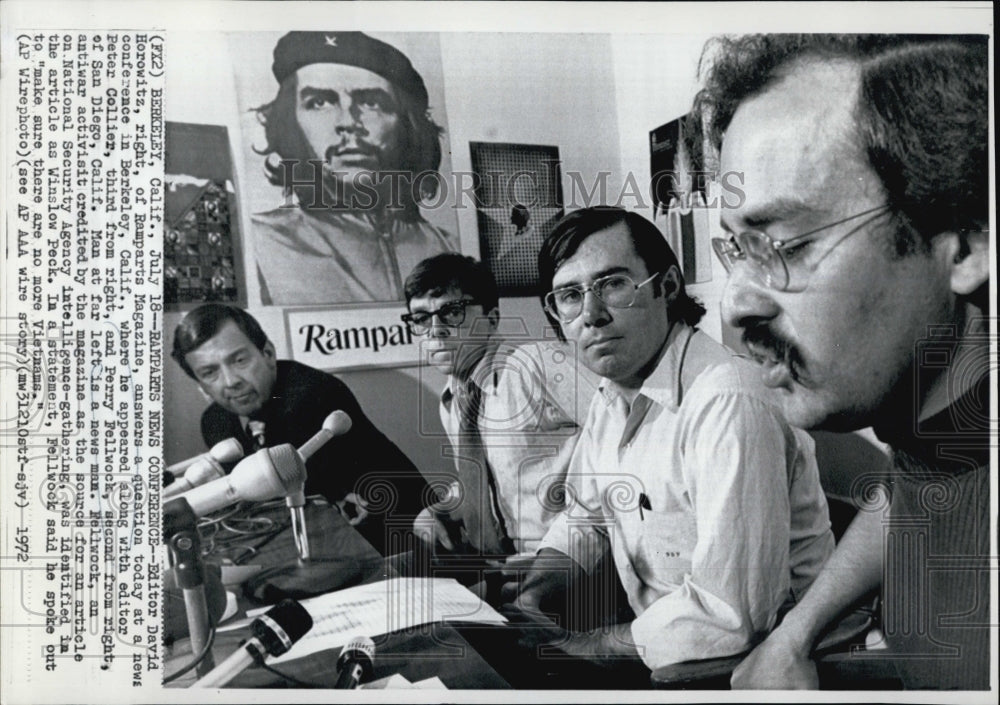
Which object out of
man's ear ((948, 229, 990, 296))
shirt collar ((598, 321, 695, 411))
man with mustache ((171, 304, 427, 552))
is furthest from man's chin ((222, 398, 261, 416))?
man's ear ((948, 229, 990, 296))

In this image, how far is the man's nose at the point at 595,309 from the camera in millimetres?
1867

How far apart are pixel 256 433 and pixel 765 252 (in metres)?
1.10

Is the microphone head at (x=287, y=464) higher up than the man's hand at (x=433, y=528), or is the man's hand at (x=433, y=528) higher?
the microphone head at (x=287, y=464)

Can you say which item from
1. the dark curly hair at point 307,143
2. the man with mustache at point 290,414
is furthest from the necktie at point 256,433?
the dark curly hair at point 307,143

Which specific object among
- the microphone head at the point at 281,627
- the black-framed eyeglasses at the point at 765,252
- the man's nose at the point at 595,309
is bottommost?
the microphone head at the point at 281,627

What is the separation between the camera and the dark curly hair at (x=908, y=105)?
6.04 feet

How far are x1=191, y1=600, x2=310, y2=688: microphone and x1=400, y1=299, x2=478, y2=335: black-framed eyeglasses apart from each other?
0.62 meters

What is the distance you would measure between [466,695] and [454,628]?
14cm

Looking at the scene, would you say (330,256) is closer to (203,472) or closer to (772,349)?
(203,472)

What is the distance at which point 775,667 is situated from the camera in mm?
1873

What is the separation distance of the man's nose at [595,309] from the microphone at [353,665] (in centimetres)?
81

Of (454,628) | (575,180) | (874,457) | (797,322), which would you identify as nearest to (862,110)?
(797,322)

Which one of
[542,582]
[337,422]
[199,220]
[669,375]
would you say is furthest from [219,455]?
[669,375]

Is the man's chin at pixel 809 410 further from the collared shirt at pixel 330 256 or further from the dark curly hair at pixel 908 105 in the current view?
the collared shirt at pixel 330 256
